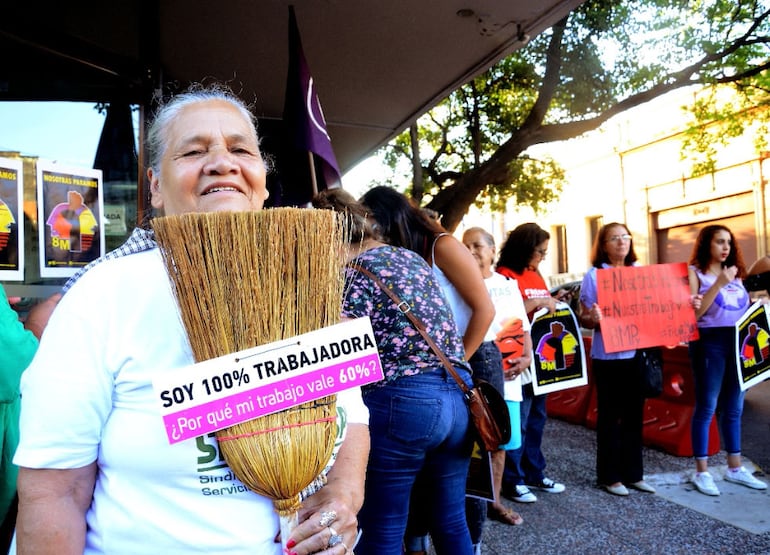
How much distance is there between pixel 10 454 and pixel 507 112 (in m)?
11.0

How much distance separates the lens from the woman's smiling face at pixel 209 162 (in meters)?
1.35

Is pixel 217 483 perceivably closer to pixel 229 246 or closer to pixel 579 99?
pixel 229 246

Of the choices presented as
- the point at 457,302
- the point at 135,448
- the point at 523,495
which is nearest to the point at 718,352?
the point at 523,495

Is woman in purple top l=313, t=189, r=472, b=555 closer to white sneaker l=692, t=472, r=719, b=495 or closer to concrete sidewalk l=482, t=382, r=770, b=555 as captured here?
concrete sidewalk l=482, t=382, r=770, b=555

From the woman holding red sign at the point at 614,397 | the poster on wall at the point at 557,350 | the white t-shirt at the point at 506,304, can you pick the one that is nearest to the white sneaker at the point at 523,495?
the woman holding red sign at the point at 614,397

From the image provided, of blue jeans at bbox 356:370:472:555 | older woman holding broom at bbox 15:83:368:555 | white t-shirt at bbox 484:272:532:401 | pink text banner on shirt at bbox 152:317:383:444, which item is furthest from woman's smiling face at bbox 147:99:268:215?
white t-shirt at bbox 484:272:532:401

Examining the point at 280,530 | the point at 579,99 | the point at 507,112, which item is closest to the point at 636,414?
the point at 280,530

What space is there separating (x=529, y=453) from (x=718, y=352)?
170cm

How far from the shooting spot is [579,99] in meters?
9.51

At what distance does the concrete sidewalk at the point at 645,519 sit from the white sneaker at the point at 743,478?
5cm

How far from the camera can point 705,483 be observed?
4555 millimetres

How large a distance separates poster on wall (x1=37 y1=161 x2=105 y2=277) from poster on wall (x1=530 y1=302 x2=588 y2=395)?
3.29 m

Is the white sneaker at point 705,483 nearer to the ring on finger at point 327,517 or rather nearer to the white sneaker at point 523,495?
the white sneaker at point 523,495

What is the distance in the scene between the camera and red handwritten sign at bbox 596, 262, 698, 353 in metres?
4.51
